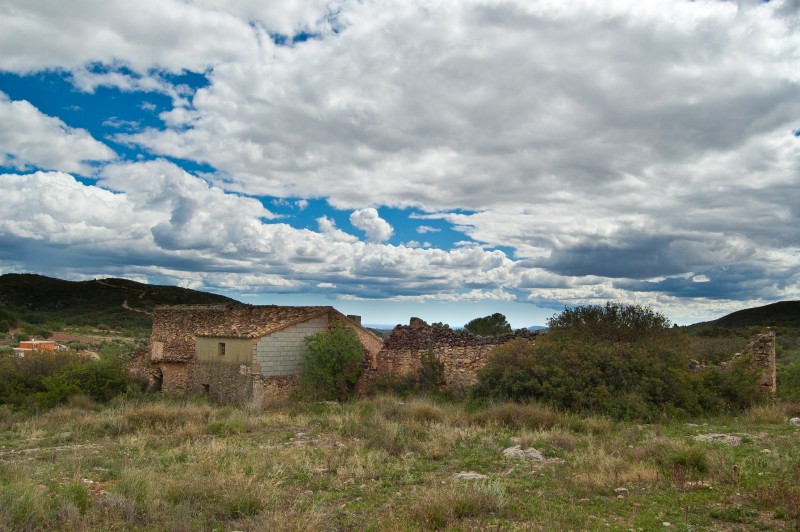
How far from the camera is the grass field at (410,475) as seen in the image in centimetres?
643

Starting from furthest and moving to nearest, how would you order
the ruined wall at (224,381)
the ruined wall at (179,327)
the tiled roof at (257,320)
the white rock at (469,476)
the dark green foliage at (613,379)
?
the ruined wall at (179,327), the tiled roof at (257,320), the ruined wall at (224,381), the dark green foliage at (613,379), the white rock at (469,476)

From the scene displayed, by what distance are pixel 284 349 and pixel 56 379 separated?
8.56 m

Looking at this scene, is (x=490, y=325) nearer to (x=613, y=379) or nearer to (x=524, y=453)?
(x=613, y=379)

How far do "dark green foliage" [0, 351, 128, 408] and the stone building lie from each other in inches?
114

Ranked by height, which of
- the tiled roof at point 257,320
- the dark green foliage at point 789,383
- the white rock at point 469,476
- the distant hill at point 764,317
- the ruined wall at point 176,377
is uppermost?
the distant hill at point 764,317

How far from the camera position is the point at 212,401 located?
74.5 feet

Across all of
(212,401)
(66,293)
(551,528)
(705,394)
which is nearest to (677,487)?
(551,528)

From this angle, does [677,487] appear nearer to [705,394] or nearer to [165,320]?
[705,394]

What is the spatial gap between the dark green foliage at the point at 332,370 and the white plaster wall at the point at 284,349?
738 mm

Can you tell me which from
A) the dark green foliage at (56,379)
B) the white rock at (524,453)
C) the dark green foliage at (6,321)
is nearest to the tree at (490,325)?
the dark green foliage at (56,379)

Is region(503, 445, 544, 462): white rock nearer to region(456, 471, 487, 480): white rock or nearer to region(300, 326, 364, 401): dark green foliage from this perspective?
region(456, 471, 487, 480): white rock

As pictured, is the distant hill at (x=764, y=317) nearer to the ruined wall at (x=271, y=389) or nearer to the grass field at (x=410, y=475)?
the ruined wall at (x=271, y=389)

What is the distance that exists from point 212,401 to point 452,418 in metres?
12.5

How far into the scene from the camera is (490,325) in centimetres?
3538
